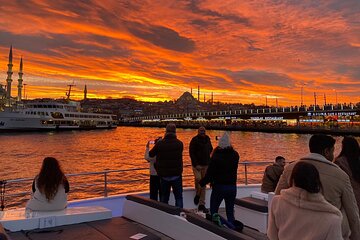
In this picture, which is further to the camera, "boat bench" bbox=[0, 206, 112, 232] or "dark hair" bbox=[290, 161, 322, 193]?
"boat bench" bbox=[0, 206, 112, 232]

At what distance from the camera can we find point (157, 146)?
5770 millimetres

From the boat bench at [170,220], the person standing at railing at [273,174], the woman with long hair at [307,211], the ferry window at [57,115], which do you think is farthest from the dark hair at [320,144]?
the ferry window at [57,115]

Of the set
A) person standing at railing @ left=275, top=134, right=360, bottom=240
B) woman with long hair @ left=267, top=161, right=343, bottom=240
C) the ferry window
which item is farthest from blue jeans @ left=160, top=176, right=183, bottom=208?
the ferry window

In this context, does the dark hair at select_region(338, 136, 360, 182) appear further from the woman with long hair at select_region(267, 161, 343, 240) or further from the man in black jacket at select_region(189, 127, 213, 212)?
the man in black jacket at select_region(189, 127, 213, 212)

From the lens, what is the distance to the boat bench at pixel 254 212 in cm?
566

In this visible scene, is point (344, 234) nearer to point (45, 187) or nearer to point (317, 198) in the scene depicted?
point (317, 198)

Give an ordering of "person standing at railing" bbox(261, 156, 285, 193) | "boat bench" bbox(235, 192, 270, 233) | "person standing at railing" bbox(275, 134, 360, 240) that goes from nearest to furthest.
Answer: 1. "person standing at railing" bbox(275, 134, 360, 240)
2. "boat bench" bbox(235, 192, 270, 233)
3. "person standing at railing" bbox(261, 156, 285, 193)

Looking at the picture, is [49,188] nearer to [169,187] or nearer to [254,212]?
[169,187]

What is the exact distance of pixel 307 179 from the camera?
216 cm

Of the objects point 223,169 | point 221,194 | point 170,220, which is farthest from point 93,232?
point 223,169

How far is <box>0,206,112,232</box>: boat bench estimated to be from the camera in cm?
507

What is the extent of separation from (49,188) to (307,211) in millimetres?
3902

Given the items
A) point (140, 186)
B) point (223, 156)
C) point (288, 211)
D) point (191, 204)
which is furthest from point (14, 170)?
point (288, 211)

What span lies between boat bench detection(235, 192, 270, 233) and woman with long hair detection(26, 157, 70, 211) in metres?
3.02
